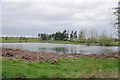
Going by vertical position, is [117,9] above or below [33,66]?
above

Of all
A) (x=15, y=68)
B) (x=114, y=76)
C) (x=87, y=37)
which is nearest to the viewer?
(x=114, y=76)

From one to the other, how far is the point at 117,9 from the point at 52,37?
245 feet

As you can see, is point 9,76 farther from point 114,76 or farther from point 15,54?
point 15,54

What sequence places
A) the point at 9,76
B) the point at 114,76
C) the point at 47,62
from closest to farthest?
the point at 9,76 < the point at 114,76 < the point at 47,62

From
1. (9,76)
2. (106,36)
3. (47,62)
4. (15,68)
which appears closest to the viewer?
(9,76)

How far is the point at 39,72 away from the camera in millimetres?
15172

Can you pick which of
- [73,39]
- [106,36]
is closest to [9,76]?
[106,36]

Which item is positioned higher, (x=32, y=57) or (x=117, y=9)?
(x=117, y=9)

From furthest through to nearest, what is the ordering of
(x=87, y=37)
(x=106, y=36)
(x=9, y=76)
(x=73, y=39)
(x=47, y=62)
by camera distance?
1. (x=73, y=39)
2. (x=87, y=37)
3. (x=106, y=36)
4. (x=47, y=62)
5. (x=9, y=76)

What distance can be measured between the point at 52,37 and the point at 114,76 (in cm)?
8931

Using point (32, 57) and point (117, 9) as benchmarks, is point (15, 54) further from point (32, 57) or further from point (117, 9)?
point (117, 9)

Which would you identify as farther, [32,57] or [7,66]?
[32,57]

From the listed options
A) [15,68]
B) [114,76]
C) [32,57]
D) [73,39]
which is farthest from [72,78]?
[73,39]

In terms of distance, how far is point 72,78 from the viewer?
43.4 feet
